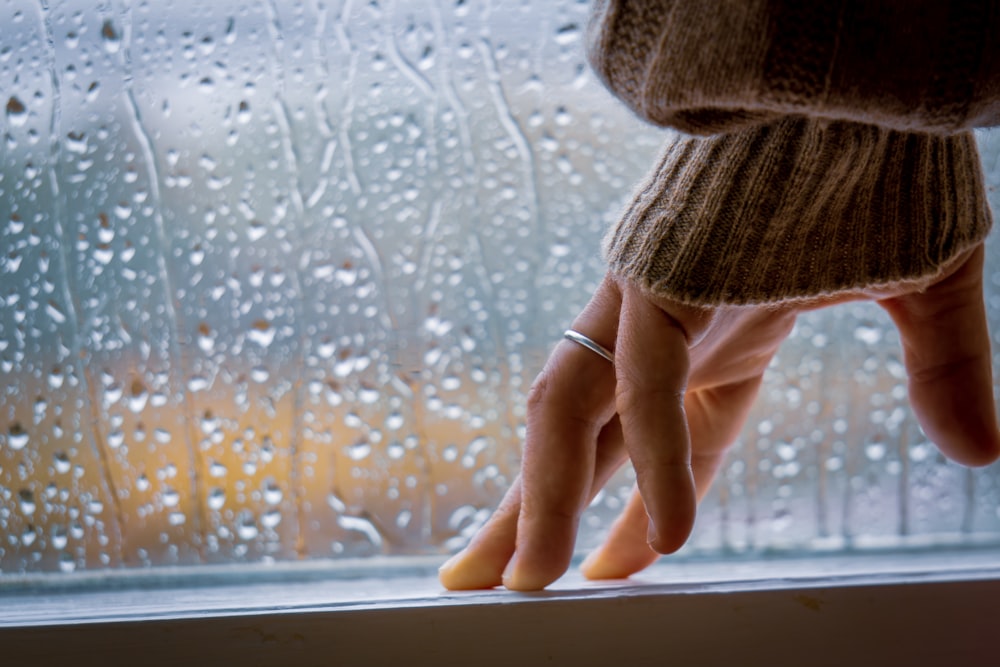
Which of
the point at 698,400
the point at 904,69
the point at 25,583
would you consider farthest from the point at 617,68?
the point at 25,583

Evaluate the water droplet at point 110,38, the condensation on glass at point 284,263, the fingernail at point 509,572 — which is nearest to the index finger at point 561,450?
the fingernail at point 509,572

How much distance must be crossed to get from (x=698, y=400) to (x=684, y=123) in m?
0.31

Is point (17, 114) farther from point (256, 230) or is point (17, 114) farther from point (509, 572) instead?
point (509, 572)

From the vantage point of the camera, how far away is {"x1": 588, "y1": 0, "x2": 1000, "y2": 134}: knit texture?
39cm

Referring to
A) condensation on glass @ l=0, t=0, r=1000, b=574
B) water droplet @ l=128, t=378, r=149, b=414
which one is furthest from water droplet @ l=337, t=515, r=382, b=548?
water droplet @ l=128, t=378, r=149, b=414

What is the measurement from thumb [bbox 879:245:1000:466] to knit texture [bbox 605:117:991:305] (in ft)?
0.19

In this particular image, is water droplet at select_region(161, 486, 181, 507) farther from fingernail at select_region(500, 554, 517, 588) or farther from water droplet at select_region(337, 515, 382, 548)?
fingernail at select_region(500, 554, 517, 588)

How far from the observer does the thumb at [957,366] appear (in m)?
0.57

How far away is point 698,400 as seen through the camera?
2.21 ft

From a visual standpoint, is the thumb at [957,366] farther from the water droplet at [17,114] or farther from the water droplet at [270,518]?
the water droplet at [17,114]

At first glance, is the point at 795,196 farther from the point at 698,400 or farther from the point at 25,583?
the point at 25,583

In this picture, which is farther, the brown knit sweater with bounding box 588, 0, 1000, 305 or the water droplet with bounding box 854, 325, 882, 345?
the water droplet with bounding box 854, 325, 882, 345

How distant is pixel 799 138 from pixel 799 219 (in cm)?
6

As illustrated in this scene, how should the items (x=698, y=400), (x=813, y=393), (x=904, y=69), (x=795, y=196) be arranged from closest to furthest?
(x=904, y=69)
(x=795, y=196)
(x=698, y=400)
(x=813, y=393)
